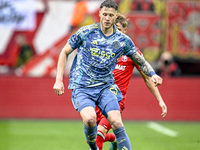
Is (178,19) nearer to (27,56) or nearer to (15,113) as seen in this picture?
(27,56)

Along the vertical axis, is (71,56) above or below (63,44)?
below

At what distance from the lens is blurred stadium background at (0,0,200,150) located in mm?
13125

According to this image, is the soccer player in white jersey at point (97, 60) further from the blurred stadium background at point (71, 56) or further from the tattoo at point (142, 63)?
the blurred stadium background at point (71, 56)

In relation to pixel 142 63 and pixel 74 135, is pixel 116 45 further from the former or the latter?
pixel 74 135

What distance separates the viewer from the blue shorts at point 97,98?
4867 mm

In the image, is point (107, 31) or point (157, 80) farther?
point (107, 31)

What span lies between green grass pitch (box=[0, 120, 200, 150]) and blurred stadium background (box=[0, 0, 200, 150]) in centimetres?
82

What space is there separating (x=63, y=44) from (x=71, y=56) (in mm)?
572

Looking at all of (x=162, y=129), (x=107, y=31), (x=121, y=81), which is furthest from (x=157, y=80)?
(x=162, y=129)

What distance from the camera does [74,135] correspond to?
9414 millimetres

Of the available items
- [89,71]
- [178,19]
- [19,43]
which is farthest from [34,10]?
[89,71]

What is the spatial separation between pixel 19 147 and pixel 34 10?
742cm

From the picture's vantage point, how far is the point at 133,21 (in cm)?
1391

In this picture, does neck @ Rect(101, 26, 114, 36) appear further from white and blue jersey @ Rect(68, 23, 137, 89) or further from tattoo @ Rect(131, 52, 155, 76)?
tattoo @ Rect(131, 52, 155, 76)
